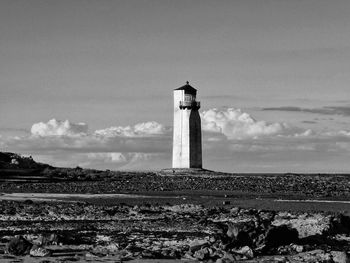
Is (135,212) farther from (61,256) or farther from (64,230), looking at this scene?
(61,256)

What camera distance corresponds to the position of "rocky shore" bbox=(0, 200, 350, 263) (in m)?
16.4

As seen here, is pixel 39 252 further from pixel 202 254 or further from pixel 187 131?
pixel 187 131

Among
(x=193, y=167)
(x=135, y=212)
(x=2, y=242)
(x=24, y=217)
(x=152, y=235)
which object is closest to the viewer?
(x=2, y=242)

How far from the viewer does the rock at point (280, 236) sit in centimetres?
1717

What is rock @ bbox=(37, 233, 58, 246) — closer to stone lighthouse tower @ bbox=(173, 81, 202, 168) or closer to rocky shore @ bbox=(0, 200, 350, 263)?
rocky shore @ bbox=(0, 200, 350, 263)

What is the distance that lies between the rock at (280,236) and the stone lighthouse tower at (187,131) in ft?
211

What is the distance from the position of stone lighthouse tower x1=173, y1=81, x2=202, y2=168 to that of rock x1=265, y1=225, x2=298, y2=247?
2537 inches

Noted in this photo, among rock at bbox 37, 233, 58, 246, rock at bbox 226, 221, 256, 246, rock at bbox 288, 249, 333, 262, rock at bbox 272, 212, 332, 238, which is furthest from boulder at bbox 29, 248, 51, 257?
rock at bbox 272, 212, 332, 238

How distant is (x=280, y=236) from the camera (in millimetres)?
17406

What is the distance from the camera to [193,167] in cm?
8275

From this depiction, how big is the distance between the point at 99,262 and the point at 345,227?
7999mm

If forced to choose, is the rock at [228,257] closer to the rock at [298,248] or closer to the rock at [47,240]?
the rock at [298,248]

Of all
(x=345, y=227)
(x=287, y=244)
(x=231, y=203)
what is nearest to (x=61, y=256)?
(x=287, y=244)

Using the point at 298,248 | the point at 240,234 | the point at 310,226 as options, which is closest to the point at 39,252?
the point at 240,234
